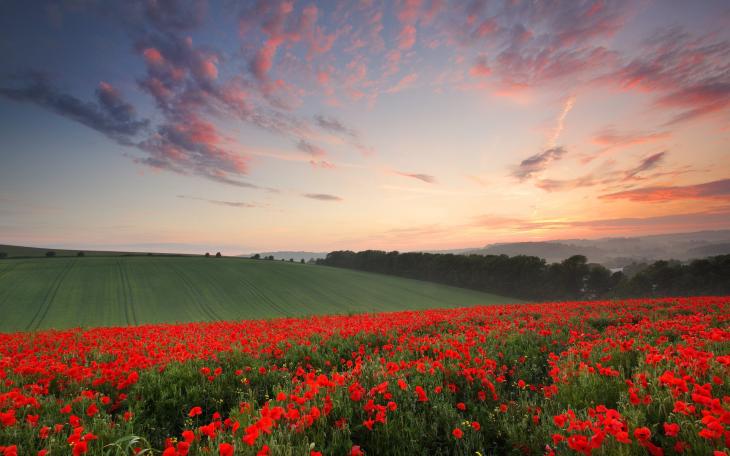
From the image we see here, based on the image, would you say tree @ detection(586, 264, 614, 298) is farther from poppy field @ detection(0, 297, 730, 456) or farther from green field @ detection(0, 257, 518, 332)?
poppy field @ detection(0, 297, 730, 456)

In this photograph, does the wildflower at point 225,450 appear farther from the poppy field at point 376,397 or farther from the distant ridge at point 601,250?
the distant ridge at point 601,250

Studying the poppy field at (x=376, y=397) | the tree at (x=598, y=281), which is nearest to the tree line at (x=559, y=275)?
the tree at (x=598, y=281)

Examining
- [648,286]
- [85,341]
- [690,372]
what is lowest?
[648,286]

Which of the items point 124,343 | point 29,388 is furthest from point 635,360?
point 124,343

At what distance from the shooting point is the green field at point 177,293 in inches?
1339

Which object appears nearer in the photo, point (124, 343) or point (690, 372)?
point (690, 372)

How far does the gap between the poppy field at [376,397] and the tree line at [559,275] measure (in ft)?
181

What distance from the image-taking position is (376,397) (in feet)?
14.5

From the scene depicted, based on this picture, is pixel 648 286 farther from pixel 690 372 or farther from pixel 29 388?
pixel 29 388

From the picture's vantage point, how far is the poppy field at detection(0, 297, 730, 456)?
10.4ft

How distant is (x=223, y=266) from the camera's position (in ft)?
213

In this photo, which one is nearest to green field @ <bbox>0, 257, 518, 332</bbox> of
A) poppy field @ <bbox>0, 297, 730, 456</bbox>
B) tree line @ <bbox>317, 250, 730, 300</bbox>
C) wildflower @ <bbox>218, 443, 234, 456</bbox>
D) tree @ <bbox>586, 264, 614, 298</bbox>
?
tree line @ <bbox>317, 250, 730, 300</bbox>

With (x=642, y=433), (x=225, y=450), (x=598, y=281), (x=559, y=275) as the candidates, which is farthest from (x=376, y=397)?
(x=598, y=281)

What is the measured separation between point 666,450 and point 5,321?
44.7m
